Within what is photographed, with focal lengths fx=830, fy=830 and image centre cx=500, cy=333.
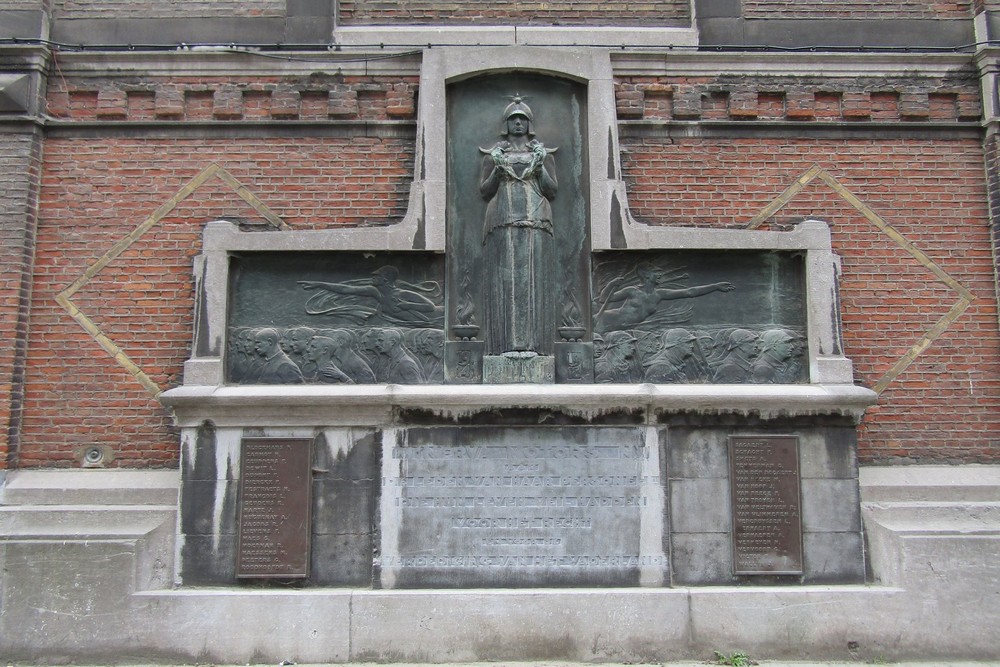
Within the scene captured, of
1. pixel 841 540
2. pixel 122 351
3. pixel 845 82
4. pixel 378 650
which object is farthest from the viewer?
pixel 845 82

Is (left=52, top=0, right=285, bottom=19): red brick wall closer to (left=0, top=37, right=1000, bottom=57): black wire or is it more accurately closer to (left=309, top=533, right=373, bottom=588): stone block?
(left=0, top=37, right=1000, bottom=57): black wire

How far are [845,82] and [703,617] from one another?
5301 mm

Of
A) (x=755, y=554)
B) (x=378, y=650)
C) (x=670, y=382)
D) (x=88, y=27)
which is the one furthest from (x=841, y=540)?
(x=88, y=27)

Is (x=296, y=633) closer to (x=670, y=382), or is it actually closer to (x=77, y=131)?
(x=670, y=382)

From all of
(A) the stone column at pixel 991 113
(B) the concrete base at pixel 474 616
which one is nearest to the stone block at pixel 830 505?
(B) the concrete base at pixel 474 616

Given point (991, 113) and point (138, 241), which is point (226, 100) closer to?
point (138, 241)

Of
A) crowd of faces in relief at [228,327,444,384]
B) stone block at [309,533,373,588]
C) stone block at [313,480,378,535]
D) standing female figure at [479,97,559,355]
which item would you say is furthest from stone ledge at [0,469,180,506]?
standing female figure at [479,97,559,355]

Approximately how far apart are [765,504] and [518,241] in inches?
123

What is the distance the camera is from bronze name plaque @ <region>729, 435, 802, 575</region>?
697cm

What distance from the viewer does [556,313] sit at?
7.67m

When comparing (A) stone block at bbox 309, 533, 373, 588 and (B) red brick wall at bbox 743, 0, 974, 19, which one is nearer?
(A) stone block at bbox 309, 533, 373, 588

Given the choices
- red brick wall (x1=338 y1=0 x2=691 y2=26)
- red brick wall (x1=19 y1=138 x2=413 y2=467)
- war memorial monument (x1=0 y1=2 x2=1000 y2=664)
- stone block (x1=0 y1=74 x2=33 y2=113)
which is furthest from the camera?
red brick wall (x1=338 y1=0 x2=691 y2=26)

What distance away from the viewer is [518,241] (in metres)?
7.51

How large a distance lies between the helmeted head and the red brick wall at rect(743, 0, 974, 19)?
255 cm
